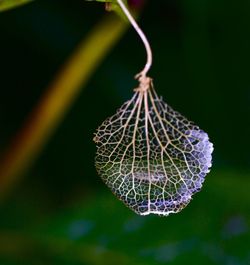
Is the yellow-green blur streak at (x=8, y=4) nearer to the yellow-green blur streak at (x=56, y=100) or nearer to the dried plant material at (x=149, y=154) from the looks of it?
the dried plant material at (x=149, y=154)

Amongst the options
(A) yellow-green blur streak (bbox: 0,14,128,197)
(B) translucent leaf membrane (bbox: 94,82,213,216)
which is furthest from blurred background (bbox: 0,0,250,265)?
(B) translucent leaf membrane (bbox: 94,82,213,216)

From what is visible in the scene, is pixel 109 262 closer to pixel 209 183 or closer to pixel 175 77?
pixel 209 183

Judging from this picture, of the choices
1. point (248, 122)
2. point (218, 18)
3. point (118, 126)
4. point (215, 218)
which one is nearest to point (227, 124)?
point (248, 122)

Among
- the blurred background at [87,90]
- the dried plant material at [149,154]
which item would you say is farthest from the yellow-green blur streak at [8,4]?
the blurred background at [87,90]

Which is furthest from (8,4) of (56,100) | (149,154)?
(56,100)

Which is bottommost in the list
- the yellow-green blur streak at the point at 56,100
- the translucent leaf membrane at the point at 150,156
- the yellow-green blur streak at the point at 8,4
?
the translucent leaf membrane at the point at 150,156

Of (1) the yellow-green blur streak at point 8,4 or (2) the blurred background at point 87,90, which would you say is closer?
(1) the yellow-green blur streak at point 8,4

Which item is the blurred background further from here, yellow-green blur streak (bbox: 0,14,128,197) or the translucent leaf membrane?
the translucent leaf membrane
